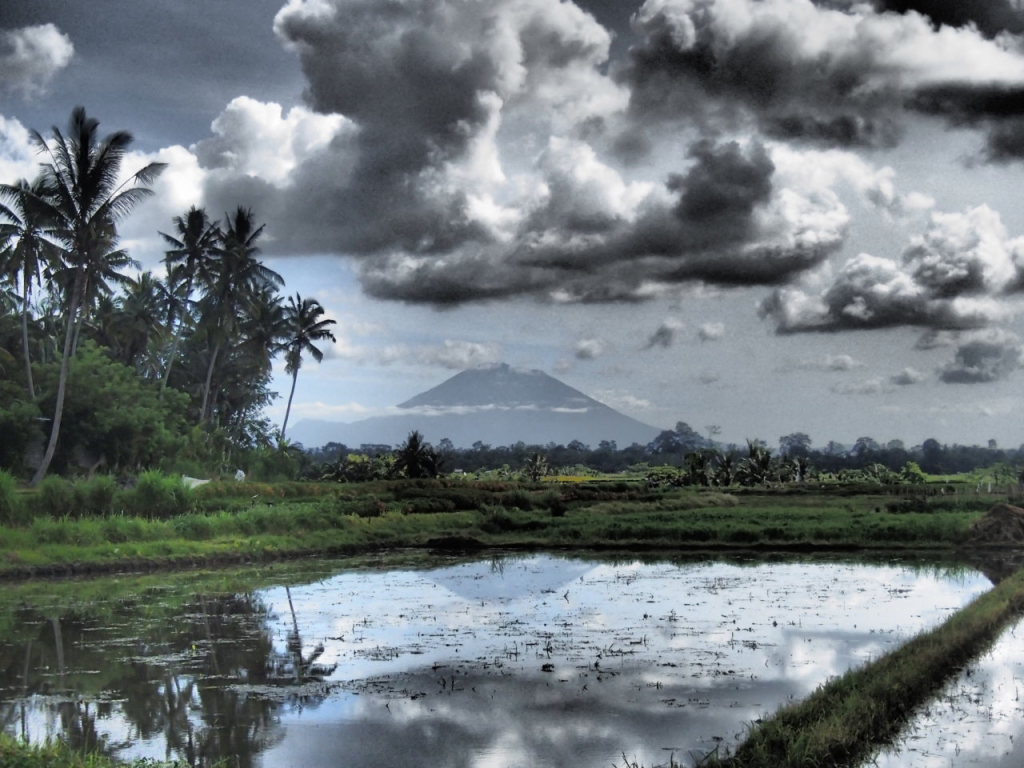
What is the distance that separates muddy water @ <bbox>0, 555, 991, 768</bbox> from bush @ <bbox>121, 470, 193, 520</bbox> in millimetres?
6673

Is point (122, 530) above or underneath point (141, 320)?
underneath

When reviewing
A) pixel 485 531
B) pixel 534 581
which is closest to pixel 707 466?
pixel 485 531

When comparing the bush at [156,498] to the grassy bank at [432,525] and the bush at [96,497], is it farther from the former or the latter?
the bush at [96,497]

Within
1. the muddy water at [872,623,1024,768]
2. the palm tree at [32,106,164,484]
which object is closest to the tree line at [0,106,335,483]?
the palm tree at [32,106,164,484]

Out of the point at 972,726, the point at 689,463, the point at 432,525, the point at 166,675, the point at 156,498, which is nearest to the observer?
the point at 972,726

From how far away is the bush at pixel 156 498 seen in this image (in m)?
24.4

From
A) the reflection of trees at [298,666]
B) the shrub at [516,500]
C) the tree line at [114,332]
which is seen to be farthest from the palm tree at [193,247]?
the reflection of trees at [298,666]

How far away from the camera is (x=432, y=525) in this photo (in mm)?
30062

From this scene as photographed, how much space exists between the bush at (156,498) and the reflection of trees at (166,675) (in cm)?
1042

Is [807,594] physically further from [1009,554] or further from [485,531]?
[485,531]

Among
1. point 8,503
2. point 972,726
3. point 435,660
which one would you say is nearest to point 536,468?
point 8,503

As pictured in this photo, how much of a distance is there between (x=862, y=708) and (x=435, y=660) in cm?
483

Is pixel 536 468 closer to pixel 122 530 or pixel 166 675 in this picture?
pixel 122 530

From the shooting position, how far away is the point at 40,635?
480 inches
